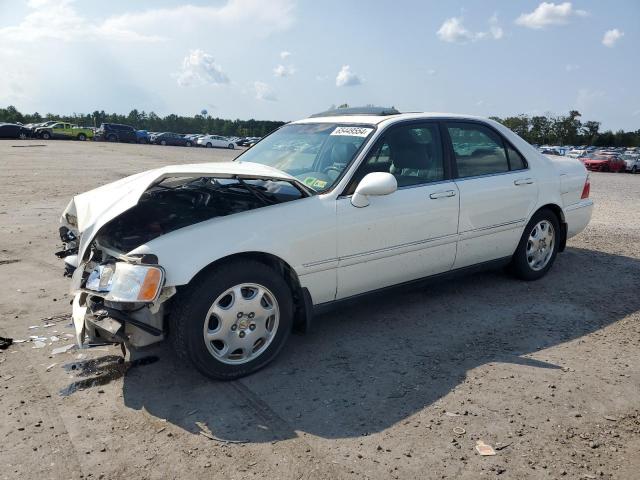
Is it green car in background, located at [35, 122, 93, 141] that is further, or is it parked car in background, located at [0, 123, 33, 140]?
green car in background, located at [35, 122, 93, 141]

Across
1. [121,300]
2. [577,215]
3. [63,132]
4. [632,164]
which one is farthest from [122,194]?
[63,132]

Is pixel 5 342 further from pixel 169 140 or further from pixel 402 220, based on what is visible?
pixel 169 140

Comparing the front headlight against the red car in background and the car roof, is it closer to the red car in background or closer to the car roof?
the car roof

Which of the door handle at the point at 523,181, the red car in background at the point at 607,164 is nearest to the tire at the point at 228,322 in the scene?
the door handle at the point at 523,181

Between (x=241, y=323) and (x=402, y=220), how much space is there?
150cm

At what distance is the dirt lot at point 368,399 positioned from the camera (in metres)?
2.66

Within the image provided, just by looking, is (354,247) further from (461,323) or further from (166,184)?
(166,184)

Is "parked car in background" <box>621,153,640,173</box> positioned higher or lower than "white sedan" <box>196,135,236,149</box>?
lower

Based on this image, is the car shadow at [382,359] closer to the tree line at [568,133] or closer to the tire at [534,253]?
the tire at [534,253]

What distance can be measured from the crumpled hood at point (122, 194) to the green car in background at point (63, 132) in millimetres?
48124

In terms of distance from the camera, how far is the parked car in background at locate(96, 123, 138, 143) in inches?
1932

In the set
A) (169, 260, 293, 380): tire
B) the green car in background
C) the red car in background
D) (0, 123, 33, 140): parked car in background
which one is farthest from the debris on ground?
the green car in background

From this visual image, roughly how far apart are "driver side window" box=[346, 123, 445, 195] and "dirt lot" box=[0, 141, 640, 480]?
1.19 meters

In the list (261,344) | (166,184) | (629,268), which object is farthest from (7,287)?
(629,268)
